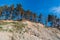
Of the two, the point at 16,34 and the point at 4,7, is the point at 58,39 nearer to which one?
the point at 16,34

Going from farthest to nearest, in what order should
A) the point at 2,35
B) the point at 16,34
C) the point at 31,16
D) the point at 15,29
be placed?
the point at 31,16, the point at 15,29, the point at 16,34, the point at 2,35

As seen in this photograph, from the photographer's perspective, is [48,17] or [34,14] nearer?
[34,14]

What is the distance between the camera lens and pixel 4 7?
7188cm

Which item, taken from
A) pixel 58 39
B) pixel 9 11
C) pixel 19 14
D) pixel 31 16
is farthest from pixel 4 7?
pixel 58 39

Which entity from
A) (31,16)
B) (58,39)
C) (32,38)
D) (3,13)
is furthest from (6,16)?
(32,38)

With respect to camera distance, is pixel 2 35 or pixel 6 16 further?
pixel 6 16

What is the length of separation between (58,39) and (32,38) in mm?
11466

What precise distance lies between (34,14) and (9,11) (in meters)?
14.2

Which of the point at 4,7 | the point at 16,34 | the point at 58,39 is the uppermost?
the point at 4,7

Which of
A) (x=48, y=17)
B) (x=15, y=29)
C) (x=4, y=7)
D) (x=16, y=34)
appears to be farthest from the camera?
(x=48, y=17)

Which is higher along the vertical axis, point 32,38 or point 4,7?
point 4,7

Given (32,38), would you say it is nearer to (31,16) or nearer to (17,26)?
(17,26)

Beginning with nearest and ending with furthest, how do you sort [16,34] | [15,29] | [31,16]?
[16,34] < [15,29] < [31,16]

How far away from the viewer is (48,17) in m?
88.2
